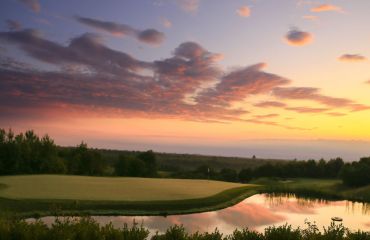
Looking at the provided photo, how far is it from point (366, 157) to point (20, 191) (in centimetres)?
7148

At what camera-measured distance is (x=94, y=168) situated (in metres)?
90.5

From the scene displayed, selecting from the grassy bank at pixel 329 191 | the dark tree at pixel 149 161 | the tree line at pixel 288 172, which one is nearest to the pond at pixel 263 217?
the grassy bank at pixel 329 191

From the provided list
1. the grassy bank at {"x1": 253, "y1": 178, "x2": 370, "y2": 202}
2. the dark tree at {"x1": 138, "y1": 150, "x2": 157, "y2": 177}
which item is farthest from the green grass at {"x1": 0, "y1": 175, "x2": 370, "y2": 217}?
the dark tree at {"x1": 138, "y1": 150, "x2": 157, "y2": 177}

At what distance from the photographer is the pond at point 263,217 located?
33406 mm

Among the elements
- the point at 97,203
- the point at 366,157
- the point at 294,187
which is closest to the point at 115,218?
the point at 97,203

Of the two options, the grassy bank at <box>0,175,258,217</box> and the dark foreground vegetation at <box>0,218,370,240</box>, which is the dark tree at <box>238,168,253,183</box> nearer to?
the grassy bank at <box>0,175,258,217</box>

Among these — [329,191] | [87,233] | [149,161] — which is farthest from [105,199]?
[149,161]

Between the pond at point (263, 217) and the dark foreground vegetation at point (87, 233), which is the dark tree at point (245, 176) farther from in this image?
the dark foreground vegetation at point (87, 233)

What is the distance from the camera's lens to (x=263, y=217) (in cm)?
4031

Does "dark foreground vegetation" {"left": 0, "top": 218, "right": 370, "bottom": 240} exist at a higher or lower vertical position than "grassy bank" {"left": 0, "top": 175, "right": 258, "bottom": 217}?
higher

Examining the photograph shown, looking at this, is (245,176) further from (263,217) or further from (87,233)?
(87,233)

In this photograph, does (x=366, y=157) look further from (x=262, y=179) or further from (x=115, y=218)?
(x=115, y=218)

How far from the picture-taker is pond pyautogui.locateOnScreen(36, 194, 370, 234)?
33.4 m

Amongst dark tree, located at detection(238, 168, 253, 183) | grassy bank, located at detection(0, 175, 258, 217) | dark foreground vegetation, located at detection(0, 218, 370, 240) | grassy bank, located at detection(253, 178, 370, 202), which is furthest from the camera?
dark tree, located at detection(238, 168, 253, 183)
